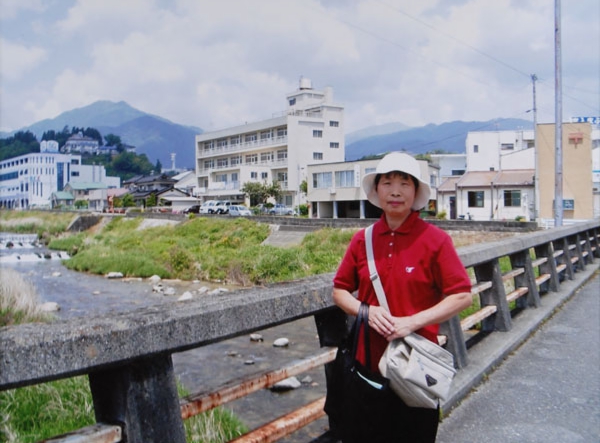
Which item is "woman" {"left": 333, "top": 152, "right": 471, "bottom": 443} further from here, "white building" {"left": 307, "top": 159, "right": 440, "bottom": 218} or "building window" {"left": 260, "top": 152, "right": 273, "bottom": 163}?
"building window" {"left": 260, "top": 152, "right": 273, "bottom": 163}

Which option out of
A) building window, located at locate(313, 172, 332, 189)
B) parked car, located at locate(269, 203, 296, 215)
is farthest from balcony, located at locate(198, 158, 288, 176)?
building window, located at locate(313, 172, 332, 189)

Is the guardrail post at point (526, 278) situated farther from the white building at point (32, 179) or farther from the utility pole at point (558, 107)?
the white building at point (32, 179)

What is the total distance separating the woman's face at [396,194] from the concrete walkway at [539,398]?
71.9 inches

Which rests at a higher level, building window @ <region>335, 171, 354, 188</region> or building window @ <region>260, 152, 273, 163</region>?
building window @ <region>260, 152, 273, 163</region>

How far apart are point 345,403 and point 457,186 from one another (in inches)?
1765

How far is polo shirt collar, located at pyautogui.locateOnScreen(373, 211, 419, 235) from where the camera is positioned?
8.06 ft

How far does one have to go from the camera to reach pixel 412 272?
2.36 metres

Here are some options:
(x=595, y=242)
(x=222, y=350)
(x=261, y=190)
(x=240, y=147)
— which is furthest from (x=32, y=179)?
(x=595, y=242)

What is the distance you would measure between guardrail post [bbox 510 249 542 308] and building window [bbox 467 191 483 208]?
38.9 m

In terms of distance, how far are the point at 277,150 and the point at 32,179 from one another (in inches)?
2204

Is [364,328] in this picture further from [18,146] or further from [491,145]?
[18,146]

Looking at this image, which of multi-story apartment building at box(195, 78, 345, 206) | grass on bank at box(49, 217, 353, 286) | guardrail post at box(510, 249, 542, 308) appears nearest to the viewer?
guardrail post at box(510, 249, 542, 308)

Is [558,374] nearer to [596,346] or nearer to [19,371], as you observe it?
[596,346]

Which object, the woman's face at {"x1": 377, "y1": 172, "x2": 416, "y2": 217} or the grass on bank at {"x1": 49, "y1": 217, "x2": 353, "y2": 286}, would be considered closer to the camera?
the woman's face at {"x1": 377, "y1": 172, "x2": 416, "y2": 217}
